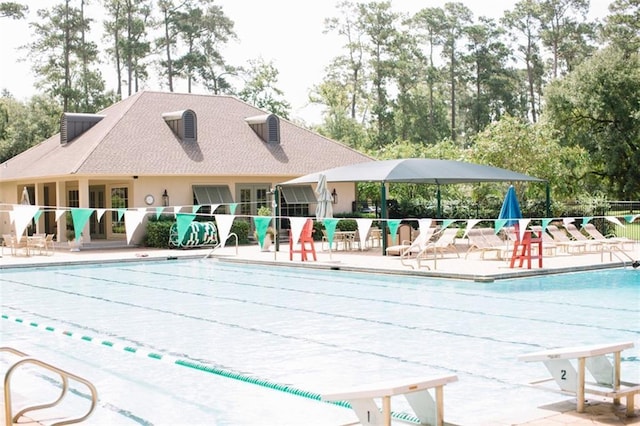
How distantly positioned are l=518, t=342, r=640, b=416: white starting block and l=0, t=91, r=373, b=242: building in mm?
22617

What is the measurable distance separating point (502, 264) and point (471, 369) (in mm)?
11236

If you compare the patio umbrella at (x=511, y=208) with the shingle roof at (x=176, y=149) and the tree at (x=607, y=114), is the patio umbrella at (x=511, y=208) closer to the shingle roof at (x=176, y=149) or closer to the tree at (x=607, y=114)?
the shingle roof at (x=176, y=149)

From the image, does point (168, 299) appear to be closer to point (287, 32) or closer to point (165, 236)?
point (165, 236)

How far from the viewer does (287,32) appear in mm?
46781

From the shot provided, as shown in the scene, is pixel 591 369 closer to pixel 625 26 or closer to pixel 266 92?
pixel 625 26

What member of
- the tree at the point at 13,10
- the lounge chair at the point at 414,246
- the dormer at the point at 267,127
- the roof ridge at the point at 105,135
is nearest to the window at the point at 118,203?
the roof ridge at the point at 105,135

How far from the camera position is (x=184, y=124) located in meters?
31.2

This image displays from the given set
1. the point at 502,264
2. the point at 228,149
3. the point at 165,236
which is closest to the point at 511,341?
the point at 502,264

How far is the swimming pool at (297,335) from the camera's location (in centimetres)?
748

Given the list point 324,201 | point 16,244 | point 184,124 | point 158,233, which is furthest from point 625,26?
point 16,244

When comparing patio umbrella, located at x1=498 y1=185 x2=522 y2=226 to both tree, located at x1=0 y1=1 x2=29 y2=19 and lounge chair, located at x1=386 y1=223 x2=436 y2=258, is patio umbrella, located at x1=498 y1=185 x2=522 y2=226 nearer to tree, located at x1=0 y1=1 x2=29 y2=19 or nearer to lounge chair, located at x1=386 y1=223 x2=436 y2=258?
lounge chair, located at x1=386 y1=223 x2=436 y2=258

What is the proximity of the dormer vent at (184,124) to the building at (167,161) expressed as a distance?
0.04 m

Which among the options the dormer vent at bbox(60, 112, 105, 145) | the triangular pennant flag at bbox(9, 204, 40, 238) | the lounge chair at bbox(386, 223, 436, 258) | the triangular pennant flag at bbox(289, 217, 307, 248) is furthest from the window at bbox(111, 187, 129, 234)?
the triangular pennant flag at bbox(9, 204, 40, 238)

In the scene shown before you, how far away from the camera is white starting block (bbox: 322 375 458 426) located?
15.8 feet
